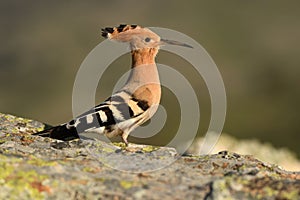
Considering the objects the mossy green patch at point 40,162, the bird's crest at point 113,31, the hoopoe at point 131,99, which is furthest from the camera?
the bird's crest at point 113,31

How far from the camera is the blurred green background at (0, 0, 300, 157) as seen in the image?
3056 cm

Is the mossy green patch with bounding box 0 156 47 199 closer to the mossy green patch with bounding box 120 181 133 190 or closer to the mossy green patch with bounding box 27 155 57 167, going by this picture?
the mossy green patch with bounding box 27 155 57 167

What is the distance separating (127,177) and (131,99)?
10.3 ft

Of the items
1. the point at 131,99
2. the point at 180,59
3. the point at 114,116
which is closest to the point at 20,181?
the point at 114,116

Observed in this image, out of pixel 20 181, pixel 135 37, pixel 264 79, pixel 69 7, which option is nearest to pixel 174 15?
pixel 69 7

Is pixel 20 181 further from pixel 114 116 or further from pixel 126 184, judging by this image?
pixel 114 116

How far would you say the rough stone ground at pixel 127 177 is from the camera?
490 centimetres

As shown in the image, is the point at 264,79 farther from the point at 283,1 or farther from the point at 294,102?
the point at 283,1

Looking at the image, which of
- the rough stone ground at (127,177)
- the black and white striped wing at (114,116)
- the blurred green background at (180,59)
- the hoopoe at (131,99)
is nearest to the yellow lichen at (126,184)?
the rough stone ground at (127,177)

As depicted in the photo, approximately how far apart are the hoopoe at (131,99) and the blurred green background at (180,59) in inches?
524

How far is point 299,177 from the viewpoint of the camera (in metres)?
6.01

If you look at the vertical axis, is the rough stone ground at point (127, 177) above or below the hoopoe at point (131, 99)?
below

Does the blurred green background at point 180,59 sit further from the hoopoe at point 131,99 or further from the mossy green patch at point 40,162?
the mossy green patch at point 40,162

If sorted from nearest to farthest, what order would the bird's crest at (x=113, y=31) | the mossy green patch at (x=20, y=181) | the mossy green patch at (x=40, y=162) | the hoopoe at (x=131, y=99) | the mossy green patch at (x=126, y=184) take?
1. the mossy green patch at (x=20, y=181)
2. the mossy green patch at (x=126, y=184)
3. the mossy green patch at (x=40, y=162)
4. the hoopoe at (x=131, y=99)
5. the bird's crest at (x=113, y=31)
